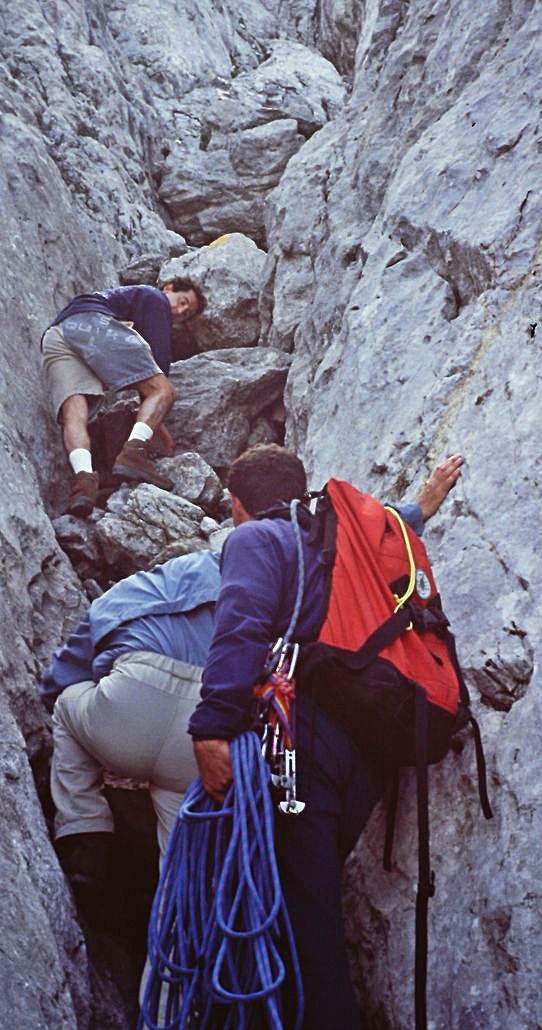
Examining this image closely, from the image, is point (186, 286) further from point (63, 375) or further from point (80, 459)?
point (80, 459)

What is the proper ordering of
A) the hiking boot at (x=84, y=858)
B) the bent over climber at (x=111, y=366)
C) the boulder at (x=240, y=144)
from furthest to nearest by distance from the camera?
the boulder at (x=240, y=144), the bent over climber at (x=111, y=366), the hiking boot at (x=84, y=858)

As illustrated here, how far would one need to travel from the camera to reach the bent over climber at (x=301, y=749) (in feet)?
10.5

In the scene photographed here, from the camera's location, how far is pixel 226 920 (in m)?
3.17

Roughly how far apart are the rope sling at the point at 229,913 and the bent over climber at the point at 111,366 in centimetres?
Answer: 445

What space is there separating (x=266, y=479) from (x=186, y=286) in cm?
665

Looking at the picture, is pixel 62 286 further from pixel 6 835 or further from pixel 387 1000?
pixel 387 1000

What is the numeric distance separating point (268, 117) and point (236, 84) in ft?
4.95

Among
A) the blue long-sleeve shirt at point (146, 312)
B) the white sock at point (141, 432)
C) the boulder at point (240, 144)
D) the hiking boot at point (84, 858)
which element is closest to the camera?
the hiking boot at point (84, 858)

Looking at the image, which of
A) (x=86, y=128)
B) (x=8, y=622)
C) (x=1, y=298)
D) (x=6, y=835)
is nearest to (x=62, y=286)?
(x=1, y=298)

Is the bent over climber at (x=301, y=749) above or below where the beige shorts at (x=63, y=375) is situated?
above

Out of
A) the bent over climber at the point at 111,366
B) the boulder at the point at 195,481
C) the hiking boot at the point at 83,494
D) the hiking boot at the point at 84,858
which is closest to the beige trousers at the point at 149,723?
the hiking boot at the point at 84,858

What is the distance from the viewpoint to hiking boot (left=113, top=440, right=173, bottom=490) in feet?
25.2

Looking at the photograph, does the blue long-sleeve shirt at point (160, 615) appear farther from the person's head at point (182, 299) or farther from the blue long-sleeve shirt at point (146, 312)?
the person's head at point (182, 299)

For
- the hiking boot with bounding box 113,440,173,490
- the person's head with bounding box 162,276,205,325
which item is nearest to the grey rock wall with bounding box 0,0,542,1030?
the person's head with bounding box 162,276,205,325
